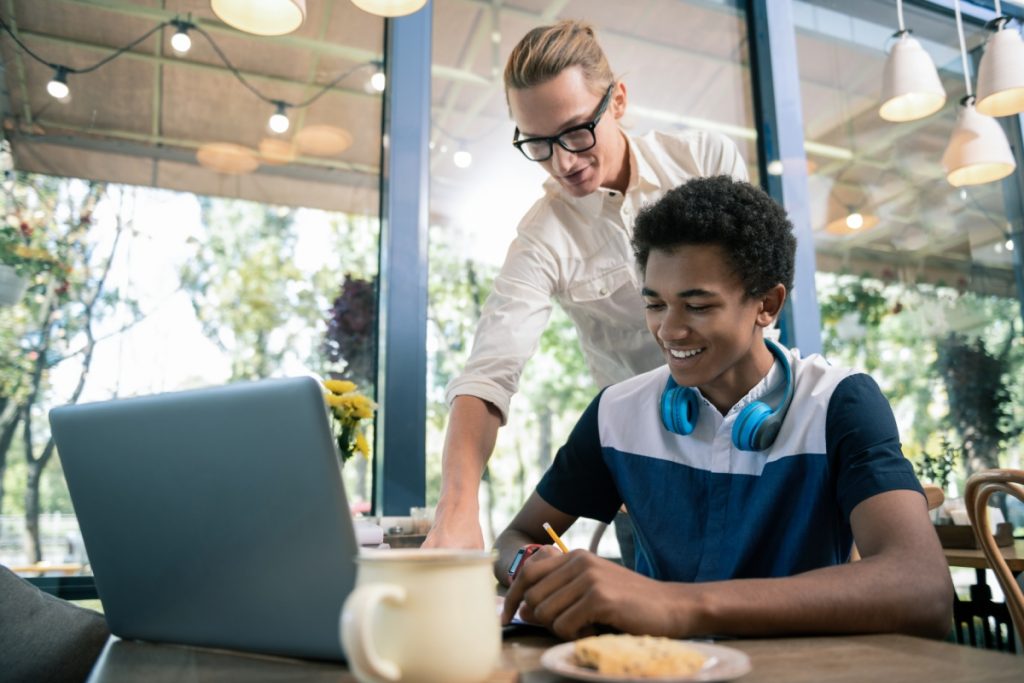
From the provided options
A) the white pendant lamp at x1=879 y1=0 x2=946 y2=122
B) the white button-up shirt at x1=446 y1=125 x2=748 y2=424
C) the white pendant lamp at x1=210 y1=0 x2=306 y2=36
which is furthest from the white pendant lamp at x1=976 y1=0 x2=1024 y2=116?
the white pendant lamp at x1=210 y1=0 x2=306 y2=36

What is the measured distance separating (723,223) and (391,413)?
4.62 ft

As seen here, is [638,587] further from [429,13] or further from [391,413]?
[429,13]

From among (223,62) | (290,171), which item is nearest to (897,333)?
(290,171)

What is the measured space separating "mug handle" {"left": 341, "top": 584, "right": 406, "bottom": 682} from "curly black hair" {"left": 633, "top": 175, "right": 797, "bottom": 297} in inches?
36.5

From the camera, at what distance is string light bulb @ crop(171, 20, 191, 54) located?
254cm

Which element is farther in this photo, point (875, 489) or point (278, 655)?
point (875, 489)

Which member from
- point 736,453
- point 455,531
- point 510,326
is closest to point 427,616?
point 455,531

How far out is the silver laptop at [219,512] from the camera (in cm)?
64

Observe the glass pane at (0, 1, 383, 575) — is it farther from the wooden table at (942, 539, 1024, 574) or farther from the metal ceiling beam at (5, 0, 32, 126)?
the wooden table at (942, 539, 1024, 574)

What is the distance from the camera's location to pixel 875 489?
1.05m

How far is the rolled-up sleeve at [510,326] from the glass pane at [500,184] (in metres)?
0.74

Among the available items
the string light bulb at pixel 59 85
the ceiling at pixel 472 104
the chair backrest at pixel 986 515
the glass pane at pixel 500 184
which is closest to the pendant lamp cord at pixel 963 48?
the ceiling at pixel 472 104

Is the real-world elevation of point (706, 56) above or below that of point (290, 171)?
above

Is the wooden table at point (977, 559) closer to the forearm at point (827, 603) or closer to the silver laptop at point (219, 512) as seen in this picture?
the forearm at point (827, 603)
